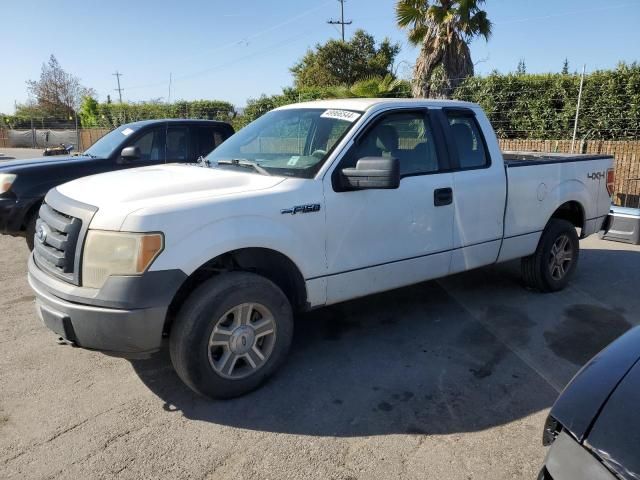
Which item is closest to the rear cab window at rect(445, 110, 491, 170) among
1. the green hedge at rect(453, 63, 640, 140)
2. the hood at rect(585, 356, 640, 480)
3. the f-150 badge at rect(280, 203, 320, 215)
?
A: the f-150 badge at rect(280, 203, 320, 215)

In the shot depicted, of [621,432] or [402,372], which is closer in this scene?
[621,432]

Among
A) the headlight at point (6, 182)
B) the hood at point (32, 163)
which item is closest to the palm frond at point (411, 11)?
the hood at point (32, 163)

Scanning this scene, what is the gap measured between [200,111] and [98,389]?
2108cm

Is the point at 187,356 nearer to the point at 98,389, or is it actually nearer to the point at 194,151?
the point at 98,389

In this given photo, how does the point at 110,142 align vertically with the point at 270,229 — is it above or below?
above

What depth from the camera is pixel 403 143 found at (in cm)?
424

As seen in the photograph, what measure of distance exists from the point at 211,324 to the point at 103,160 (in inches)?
191

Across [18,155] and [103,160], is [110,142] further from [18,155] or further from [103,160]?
[18,155]

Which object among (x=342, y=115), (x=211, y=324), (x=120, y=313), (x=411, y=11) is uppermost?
(x=411, y=11)

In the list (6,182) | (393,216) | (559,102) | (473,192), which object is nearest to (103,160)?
(6,182)

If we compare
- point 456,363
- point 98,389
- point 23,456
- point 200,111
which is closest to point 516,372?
point 456,363

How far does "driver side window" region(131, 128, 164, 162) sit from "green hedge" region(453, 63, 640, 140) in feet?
28.1

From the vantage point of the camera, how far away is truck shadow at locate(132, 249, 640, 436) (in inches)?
126

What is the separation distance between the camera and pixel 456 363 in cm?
393
